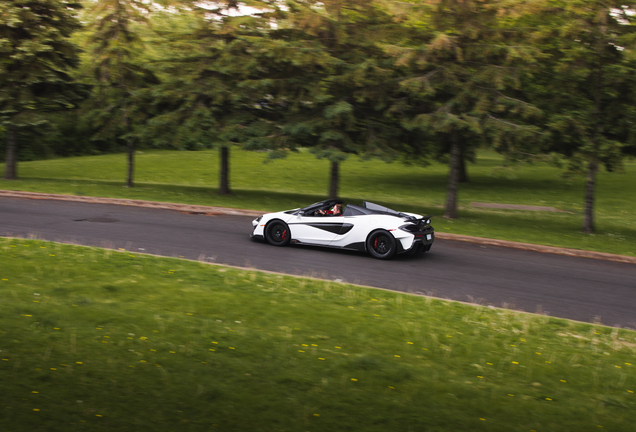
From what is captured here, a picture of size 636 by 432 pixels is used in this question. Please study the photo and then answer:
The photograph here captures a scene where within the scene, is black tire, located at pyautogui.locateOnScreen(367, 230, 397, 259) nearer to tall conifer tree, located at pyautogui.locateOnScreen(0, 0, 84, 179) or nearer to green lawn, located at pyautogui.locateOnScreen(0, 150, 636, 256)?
green lawn, located at pyautogui.locateOnScreen(0, 150, 636, 256)

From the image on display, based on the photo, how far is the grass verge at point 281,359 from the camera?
4.68 meters

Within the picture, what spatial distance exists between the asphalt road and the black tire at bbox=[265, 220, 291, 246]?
0.81 feet

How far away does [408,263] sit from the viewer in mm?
12023

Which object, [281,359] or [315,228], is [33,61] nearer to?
[315,228]

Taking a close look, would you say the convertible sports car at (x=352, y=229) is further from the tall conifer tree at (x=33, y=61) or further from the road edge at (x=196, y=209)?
the tall conifer tree at (x=33, y=61)

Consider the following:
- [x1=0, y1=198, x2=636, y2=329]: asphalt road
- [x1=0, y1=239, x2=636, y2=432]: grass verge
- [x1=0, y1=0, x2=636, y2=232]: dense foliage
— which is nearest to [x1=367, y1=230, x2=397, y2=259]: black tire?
[x1=0, y1=198, x2=636, y2=329]: asphalt road

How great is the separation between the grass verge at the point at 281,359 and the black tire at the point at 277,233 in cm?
394

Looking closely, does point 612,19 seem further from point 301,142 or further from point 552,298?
point 552,298

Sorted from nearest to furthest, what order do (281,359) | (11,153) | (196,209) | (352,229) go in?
(281,359) → (352,229) → (196,209) → (11,153)

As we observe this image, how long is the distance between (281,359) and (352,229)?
6683 millimetres

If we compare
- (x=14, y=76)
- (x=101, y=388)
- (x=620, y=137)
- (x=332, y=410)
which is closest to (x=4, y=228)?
(x=101, y=388)

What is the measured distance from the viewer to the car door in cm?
1259

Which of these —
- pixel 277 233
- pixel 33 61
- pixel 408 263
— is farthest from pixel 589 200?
pixel 33 61

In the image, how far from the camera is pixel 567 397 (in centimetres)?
555
